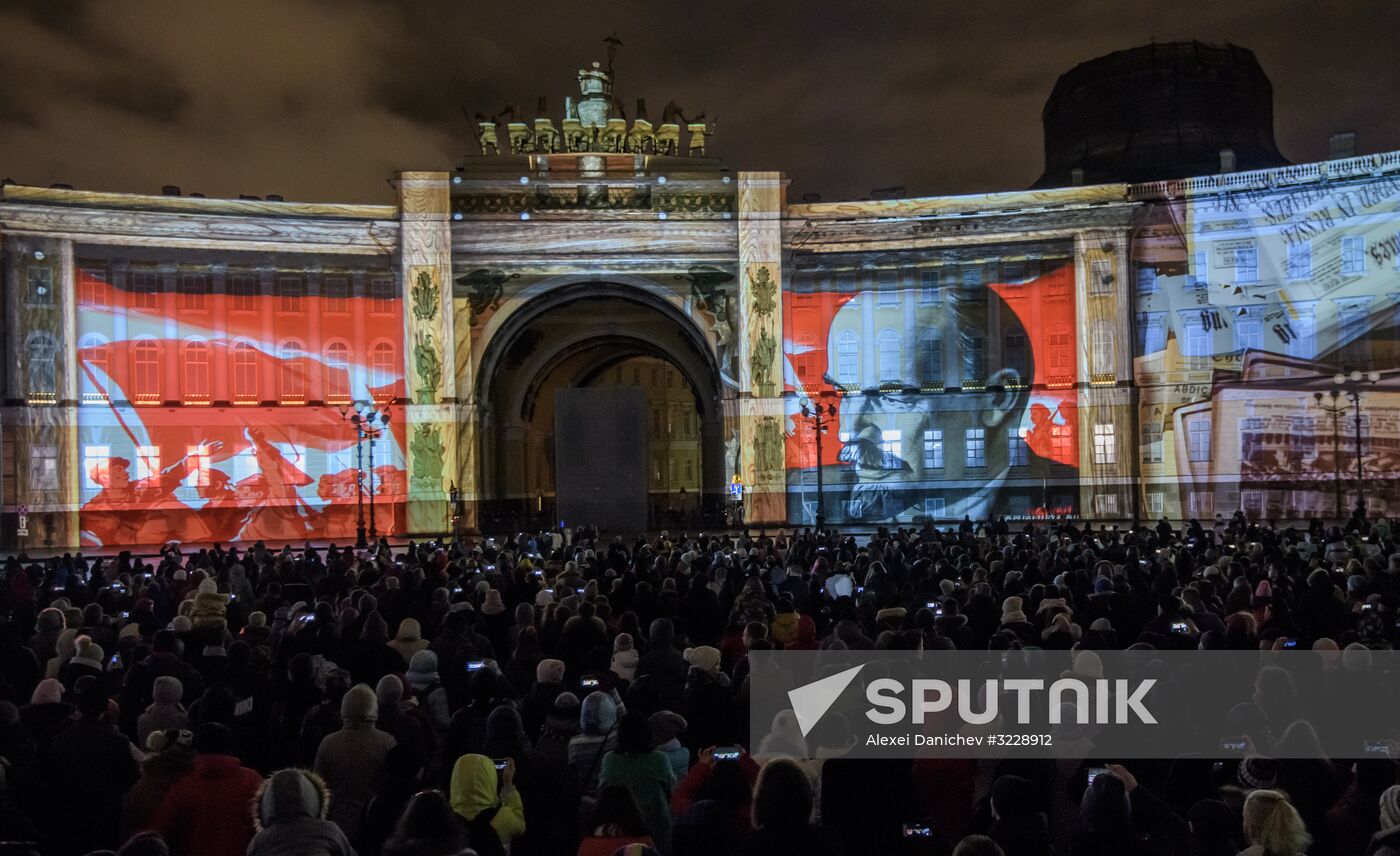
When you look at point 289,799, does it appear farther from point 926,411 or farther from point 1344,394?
point 1344,394

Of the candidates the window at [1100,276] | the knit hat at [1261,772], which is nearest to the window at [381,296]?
the window at [1100,276]

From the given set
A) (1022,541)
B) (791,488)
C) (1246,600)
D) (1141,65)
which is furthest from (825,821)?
(1141,65)

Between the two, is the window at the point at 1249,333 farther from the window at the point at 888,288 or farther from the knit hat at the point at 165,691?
the knit hat at the point at 165,691

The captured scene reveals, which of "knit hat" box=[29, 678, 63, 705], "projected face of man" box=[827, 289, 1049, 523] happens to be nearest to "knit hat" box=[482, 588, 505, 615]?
"knit hat" box=[29, 678, 63, 705]

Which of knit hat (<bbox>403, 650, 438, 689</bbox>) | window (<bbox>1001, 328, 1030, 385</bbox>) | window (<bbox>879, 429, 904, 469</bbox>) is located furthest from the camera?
window (<bbox>879, 429, 904, 469</bbox>)

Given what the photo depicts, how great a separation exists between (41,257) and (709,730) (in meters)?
44.0

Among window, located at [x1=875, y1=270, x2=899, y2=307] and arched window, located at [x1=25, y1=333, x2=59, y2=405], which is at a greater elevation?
window, located at [x1=875, y1=270, x2=899, y2=307]

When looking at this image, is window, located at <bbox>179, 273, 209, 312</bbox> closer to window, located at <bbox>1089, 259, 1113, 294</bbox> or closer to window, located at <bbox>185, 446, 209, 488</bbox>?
window, located at <bbox>185, 446, 209, 488</bbox>

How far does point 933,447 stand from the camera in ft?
162

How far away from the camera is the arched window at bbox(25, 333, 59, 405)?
143ft

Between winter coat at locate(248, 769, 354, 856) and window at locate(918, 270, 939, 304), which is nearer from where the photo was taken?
winter coat at locate(248, 769, 354, 856)

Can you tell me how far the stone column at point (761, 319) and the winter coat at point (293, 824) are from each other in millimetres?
43079

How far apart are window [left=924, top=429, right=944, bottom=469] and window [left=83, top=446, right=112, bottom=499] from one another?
106 ft

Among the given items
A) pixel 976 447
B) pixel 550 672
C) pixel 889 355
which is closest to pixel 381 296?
pixel 889 355
